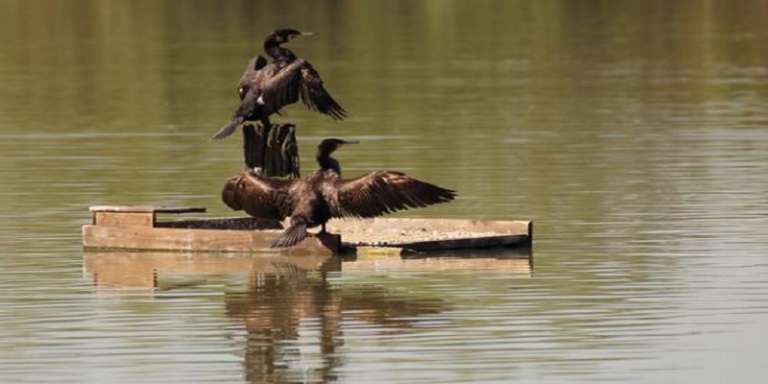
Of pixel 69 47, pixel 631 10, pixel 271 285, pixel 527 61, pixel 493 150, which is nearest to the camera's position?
pixel 271 285

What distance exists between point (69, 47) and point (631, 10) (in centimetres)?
2541

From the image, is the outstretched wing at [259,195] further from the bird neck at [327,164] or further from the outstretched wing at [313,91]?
the outstretched wing at [313,91]

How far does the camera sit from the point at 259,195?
26.6 metres

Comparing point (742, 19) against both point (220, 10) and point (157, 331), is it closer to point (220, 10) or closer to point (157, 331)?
point (220, 10)

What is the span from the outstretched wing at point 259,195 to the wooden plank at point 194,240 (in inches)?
8.1

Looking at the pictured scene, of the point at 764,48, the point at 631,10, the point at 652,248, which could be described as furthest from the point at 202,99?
the point at 631,10

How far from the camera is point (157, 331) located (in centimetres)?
2166

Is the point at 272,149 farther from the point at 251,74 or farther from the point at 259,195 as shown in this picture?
the point at 259,195

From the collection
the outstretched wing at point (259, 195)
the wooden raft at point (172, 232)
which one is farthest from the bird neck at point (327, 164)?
the wooden raft at point (172, 232)

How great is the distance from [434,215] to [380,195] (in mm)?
4250

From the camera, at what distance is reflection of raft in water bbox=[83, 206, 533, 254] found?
26516mm

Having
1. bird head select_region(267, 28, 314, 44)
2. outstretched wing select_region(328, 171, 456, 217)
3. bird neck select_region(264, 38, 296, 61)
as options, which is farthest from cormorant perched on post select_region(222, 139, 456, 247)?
bird head select_region(267, 28, 314, 44)

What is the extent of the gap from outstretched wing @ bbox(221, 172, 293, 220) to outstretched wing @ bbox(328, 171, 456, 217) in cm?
58

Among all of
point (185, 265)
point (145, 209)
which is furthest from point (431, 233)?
point (145, 209)
